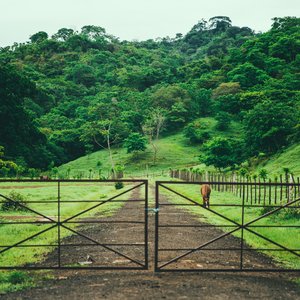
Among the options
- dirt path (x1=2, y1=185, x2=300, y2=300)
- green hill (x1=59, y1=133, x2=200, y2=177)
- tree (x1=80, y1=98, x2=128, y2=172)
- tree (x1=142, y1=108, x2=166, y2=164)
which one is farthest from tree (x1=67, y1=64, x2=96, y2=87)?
dirt path (x1=2, y1=185, x2=300, y2=300)

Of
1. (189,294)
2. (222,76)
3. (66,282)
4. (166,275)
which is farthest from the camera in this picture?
(222,76)

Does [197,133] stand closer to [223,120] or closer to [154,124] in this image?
[223,120]

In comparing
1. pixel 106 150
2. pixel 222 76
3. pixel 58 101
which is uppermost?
pixel 222 76

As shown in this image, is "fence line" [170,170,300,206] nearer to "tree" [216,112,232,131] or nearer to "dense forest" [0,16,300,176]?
"dense forest" [0,16,300,176]

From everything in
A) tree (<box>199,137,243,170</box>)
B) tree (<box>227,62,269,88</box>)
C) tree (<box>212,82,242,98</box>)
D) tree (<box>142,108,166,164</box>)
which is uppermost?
tree (<box>227,62,269,88</box>)

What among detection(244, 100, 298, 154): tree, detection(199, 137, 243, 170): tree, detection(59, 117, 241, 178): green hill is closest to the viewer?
detection(244, 100, 298, 154): tree

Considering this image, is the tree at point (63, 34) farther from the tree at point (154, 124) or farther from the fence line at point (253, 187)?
the fence line at point (253, 187)

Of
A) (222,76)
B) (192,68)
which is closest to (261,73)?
(222,76)

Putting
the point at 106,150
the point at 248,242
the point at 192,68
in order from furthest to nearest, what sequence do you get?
the point at 192,68, the point at 106,150, the point at 248,242

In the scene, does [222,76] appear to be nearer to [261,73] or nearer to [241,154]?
[261,73]

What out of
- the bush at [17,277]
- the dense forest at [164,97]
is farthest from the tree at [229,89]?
the bush at [17,277]

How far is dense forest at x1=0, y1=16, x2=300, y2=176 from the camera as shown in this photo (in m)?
63.7

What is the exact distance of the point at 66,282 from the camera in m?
8.58

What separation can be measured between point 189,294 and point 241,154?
2322 inches
